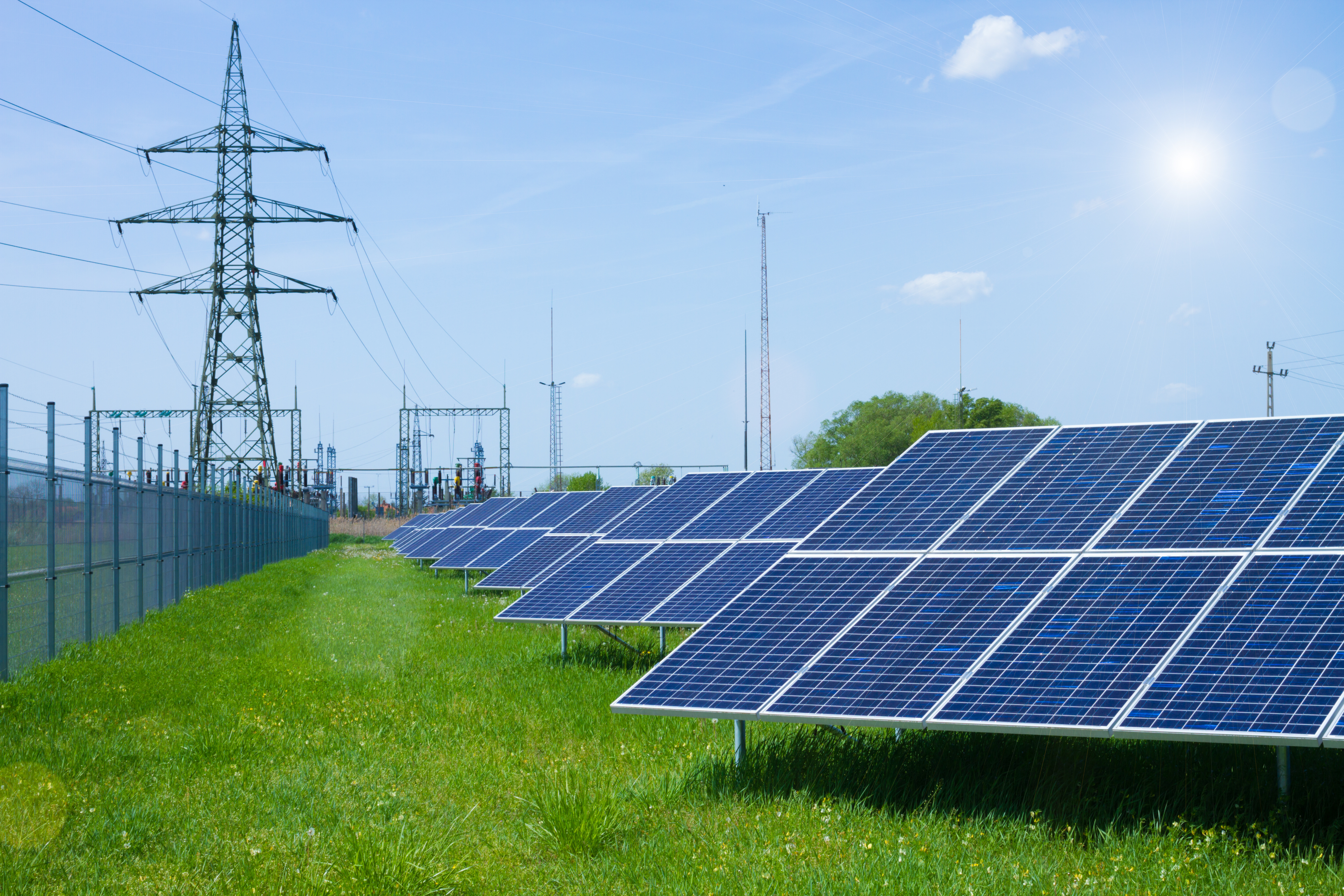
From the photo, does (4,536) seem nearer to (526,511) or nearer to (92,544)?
(92,544)

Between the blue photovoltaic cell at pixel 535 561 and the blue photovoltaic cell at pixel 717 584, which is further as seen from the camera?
the blue photovoltaic cell at pixel 535 561

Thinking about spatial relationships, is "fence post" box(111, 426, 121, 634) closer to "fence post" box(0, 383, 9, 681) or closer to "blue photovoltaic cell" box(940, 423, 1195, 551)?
"fence post" box(0, 383, 9, 681)

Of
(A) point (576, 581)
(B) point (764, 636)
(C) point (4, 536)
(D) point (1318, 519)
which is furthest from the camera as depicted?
(A) point (576, 581)

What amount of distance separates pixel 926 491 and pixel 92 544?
12.6 m

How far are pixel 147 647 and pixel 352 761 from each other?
8142 millimetres

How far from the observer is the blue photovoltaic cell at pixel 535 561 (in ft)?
57.4

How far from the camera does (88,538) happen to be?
649 inches

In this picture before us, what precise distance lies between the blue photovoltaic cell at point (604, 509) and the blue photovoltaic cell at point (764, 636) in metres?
10.4

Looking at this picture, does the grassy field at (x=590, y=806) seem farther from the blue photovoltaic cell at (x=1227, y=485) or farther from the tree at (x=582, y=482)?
the tree at (x=582, y=482)

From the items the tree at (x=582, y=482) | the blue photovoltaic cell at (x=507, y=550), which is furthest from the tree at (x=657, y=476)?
the blue photovoltaic cell at (x=507, y=550)

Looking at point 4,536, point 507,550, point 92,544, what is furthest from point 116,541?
point 507,550

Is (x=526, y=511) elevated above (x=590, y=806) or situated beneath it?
elevated above

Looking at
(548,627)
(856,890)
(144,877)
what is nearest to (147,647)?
(548,627)

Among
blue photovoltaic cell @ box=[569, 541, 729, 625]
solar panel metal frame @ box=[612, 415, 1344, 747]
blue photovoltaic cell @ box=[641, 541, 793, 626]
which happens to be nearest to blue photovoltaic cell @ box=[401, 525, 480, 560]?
blue photovoltaic cell @ box=[569, 541, 729, 625]
